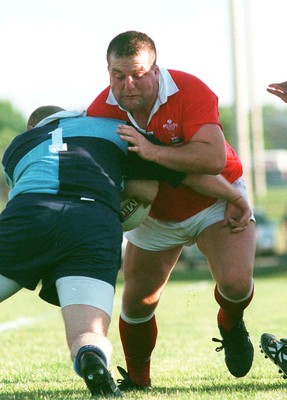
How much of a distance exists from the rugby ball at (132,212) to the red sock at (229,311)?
0.84 m

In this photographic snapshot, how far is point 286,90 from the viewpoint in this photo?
6500 mm

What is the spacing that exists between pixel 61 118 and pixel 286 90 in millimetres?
1487

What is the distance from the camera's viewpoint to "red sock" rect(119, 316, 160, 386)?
6.92m

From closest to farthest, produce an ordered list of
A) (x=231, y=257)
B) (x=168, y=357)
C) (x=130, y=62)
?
(x=130, y=62) → (x=231, y=257) → (x=168, y=357)

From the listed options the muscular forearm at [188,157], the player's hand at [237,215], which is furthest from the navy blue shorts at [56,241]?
the player's hand at [237,215]

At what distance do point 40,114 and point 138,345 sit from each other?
1.63 meters

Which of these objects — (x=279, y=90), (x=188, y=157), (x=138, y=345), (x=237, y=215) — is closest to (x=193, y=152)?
(x=188, y=157)

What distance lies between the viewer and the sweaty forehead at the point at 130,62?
18.9ft

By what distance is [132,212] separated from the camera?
623 centimetres

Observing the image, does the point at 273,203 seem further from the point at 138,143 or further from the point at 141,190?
the point at 138,143

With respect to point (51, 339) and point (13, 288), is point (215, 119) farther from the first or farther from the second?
point (51, 339)

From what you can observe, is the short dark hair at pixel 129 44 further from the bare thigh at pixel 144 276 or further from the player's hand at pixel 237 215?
the bare thigh at pixel 144 276

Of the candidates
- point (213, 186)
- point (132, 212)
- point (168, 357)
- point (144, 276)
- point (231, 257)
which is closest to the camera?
point (132, 212)

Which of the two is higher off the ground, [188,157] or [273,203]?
[188,157]
